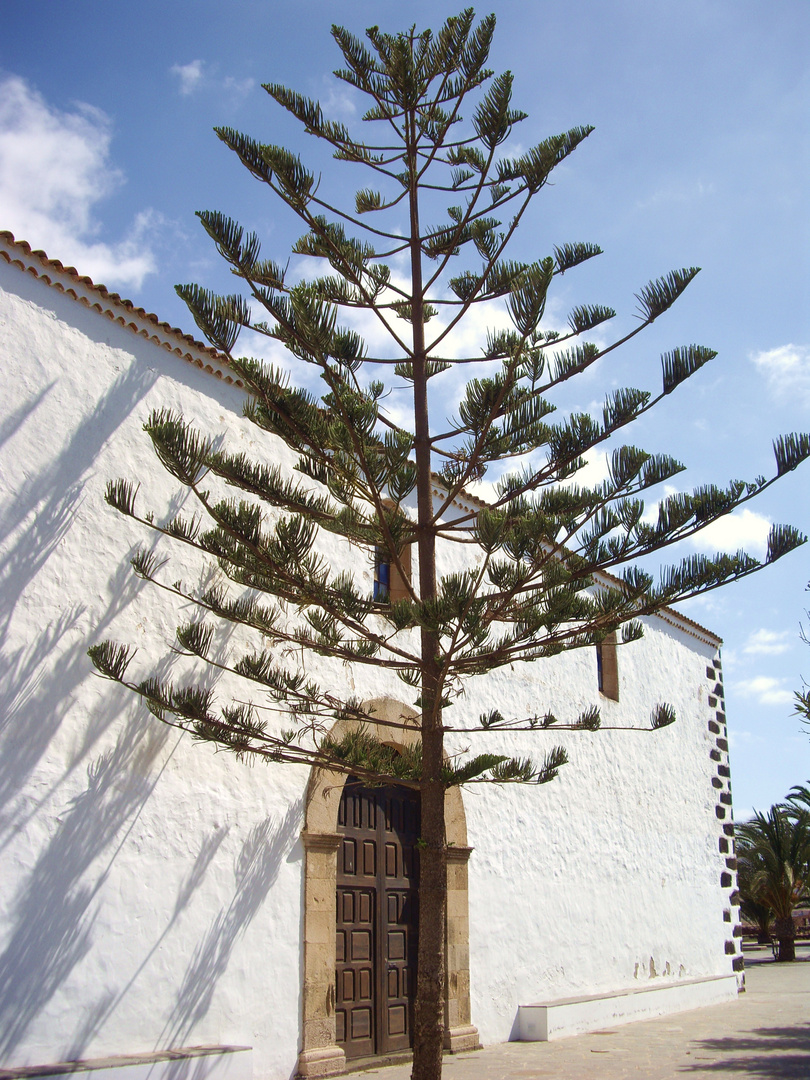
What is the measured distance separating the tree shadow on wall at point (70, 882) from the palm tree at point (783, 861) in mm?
13449

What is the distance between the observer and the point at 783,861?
15.2 metres

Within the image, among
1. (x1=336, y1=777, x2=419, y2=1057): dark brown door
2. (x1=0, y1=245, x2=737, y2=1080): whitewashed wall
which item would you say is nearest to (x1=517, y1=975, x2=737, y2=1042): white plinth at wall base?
(x1=336, y1=777, x2=419, y2=1057): dark brown door

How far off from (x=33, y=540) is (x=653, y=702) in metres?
7.19

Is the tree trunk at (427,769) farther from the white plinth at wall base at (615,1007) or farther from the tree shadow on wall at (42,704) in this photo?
the white plinth at wall base at (615,1007)

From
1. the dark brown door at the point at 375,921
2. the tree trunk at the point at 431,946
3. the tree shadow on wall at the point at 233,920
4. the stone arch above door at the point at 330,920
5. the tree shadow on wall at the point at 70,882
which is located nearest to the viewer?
the tree trunk at the point at 431,946

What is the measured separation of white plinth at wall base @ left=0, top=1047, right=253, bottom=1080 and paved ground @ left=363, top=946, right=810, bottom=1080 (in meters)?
1.01

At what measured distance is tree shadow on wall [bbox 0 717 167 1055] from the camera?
400cm

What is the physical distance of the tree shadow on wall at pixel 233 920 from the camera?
15.0ft

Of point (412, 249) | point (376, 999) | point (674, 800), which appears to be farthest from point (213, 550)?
point (674, 800)

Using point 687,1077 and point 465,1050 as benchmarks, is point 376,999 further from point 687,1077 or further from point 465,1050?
point 687,1077

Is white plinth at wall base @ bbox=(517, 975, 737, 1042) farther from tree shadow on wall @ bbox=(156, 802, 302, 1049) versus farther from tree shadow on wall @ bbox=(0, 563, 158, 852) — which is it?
tree shadow on wall @ bbox=(0, 563, 158, 852)

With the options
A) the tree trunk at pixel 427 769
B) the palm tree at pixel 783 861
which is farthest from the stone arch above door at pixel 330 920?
the palm tree at pixel 783 861

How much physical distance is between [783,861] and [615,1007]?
346 inches

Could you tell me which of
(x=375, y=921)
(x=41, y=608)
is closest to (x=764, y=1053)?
(x=375, y=921)
